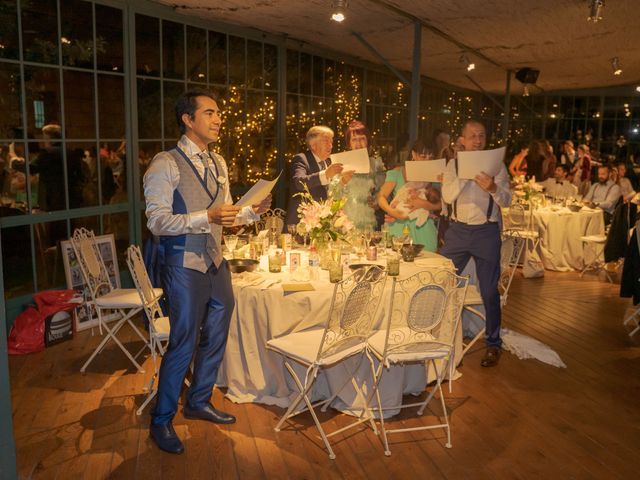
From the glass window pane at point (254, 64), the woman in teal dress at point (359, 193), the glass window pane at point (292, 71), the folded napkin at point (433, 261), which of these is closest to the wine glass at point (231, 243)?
the folded napkin at point (433, 261)

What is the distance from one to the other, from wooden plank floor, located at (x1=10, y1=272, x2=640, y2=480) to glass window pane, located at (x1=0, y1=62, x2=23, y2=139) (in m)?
1.85

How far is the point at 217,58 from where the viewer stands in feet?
23.7

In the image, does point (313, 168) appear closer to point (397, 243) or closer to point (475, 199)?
point (397, 243)

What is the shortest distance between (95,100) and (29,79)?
66 centimetres

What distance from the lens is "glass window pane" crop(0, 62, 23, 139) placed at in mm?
5215

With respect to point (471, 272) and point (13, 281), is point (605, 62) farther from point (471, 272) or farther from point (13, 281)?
point (13, 281)

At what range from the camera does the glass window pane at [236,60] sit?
291 inches

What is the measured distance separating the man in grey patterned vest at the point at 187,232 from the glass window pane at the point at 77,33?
258cm

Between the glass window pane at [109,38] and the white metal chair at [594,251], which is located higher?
the glass window pane at [109,38]

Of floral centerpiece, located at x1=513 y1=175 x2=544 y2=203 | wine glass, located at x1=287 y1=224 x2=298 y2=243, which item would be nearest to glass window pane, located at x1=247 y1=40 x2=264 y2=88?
wine glass, located at x1=287 y1=224 x2=298 y2=243

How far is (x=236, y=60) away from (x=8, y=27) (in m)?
2.79

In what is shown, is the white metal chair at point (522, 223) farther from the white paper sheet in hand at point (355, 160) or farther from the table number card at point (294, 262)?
the table number card at point (294, 262)

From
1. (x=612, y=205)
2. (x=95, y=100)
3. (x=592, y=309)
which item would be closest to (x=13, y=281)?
(x=95, y=100)

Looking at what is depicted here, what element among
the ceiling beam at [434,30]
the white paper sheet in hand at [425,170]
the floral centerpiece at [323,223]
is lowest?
the floral centerpiece at [323,223]
